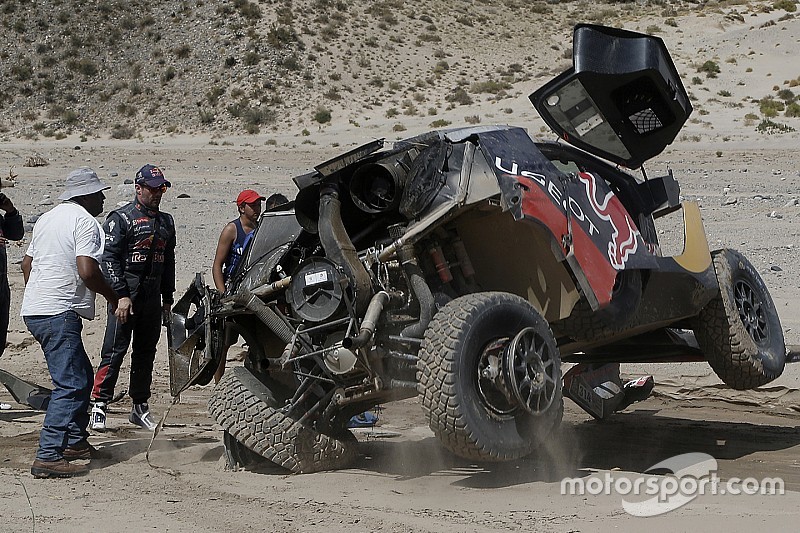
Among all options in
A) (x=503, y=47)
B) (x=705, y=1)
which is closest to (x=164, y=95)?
(x=503, y=47)

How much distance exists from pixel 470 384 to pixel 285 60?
131 feet

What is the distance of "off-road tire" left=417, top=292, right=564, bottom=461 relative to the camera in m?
5.61

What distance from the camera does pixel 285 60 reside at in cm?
4438

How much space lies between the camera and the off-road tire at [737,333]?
7.33 m

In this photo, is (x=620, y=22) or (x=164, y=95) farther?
(x=620, y=22)

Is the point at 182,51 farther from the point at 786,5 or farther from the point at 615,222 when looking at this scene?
the point at 615,222

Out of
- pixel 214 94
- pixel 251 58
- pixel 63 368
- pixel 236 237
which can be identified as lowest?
pixel 214 94

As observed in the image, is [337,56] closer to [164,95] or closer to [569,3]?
[164,95]

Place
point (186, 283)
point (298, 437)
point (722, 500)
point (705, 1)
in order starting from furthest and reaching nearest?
point (705, 1)
point (186, 283)
point (298, 437)
point (722, 500)

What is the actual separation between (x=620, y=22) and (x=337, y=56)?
15.3m

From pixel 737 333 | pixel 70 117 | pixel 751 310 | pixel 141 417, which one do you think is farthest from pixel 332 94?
pixel 737 333

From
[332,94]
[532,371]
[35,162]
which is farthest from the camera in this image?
[332,94]

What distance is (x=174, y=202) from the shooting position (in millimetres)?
20406

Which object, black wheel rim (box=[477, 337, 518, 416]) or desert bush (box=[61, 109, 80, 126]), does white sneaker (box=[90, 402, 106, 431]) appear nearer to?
black wheel rim (box=[477, 337, 518, 416])
